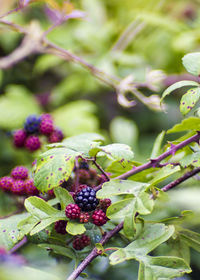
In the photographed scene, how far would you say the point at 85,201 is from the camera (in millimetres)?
528

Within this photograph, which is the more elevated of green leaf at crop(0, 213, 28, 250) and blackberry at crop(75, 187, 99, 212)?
blackberry at crop(75, 187, 99, 212)

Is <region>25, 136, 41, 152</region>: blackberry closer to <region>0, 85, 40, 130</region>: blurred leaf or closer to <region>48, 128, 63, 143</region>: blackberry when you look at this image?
<region>48, 128, 63, 143</region>: blackberry

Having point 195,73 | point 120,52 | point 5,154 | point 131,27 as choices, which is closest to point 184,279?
point 195,73

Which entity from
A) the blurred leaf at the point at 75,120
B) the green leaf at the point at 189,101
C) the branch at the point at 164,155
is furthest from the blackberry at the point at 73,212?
the blurred leaf at the point at 75,120

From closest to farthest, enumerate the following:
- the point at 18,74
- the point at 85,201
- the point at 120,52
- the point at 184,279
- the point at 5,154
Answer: the point at 85,201 < the point at 184,279 < the point at 5,154 < the point at 120,52 < the point at 18,74

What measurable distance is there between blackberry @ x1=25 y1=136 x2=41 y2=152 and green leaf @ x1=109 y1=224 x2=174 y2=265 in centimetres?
34

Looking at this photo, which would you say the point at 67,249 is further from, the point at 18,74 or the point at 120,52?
the point at 18,74

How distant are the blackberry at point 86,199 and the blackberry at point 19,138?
12.1 inches

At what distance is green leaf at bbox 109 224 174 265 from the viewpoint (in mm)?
525

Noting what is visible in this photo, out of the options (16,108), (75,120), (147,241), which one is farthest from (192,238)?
(16,108)

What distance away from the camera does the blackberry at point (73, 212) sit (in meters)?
0.53

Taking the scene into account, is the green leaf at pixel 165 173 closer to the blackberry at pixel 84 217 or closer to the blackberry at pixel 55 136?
the blackberry at pixel 84 217

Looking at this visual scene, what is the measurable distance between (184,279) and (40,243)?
297 millimetres

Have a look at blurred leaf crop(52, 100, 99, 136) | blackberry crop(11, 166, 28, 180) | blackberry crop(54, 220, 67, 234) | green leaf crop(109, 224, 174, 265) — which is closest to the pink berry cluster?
blackberry crop(11, 166, 28, 180)
